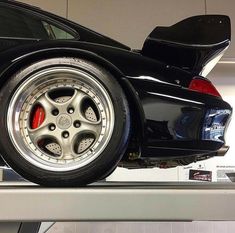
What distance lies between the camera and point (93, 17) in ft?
11.4

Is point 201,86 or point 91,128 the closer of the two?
point 91,128

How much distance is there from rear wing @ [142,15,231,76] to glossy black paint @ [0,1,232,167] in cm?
4

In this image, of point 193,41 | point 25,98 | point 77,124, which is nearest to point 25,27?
point 25,98

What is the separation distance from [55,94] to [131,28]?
218cm

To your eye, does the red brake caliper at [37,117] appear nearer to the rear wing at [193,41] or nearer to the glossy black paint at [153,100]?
the glossy black paint at [153,100]

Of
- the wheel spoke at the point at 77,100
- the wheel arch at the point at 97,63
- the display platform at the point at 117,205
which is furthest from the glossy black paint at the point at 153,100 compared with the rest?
the display platform at the point at 117,205

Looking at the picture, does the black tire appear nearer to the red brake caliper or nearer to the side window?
the red brake caliper

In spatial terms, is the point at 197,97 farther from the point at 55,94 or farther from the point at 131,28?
the point at 131,28

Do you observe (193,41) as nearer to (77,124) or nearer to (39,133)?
(77,124)

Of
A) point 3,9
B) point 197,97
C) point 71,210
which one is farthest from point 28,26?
point 71,210

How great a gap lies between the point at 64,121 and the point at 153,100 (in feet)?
0.99

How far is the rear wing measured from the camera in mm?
1389

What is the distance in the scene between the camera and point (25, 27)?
1604 millimetres

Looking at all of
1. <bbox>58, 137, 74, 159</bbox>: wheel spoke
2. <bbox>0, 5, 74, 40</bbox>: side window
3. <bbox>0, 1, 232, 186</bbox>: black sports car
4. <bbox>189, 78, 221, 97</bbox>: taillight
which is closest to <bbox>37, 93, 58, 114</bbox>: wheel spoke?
<bbox>0, 1, 232, 186</bbox>: black sports car
